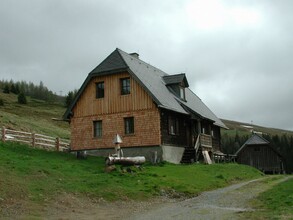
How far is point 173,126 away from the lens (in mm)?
34500

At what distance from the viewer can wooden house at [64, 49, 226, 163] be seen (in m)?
32.1

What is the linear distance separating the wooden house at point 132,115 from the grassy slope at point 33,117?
54.8 ft

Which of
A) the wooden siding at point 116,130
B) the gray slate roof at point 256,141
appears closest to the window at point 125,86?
the wooden siding at point 116,130

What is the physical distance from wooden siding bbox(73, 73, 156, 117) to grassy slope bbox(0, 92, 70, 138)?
1624cm

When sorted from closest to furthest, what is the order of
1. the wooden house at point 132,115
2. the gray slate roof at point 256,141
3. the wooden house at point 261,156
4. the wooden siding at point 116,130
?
1. the wooden siding at point 116,130
2. the wooden house at point 132,115
3. the wooden house at point 261,156
4. the gray slate roof at point 256,141

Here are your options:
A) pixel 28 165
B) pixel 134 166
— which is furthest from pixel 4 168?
pixel 134 166

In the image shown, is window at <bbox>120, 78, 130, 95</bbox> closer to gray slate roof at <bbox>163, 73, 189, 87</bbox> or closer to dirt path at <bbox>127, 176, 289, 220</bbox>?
gray slate roof at <bbox>163, 73, 189, 87</bbox>

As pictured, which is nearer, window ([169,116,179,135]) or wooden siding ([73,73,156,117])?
wooden siding ([73,73,156,117])

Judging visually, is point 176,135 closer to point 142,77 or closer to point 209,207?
point 142,77

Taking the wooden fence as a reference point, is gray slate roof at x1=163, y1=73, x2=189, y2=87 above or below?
above

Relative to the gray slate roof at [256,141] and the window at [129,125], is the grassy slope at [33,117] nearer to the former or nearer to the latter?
the window at [129,125]

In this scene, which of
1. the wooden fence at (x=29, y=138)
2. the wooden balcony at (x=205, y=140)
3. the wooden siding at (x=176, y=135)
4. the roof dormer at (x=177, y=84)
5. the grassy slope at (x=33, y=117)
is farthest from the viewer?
the grassy slope at (x=33, y=117)

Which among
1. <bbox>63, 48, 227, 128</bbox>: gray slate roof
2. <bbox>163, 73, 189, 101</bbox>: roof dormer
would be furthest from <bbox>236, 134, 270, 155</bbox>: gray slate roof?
<bbox>63, 48, 227, 128</bbox>: gray slate roof

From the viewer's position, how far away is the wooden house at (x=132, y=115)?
3209 cm
